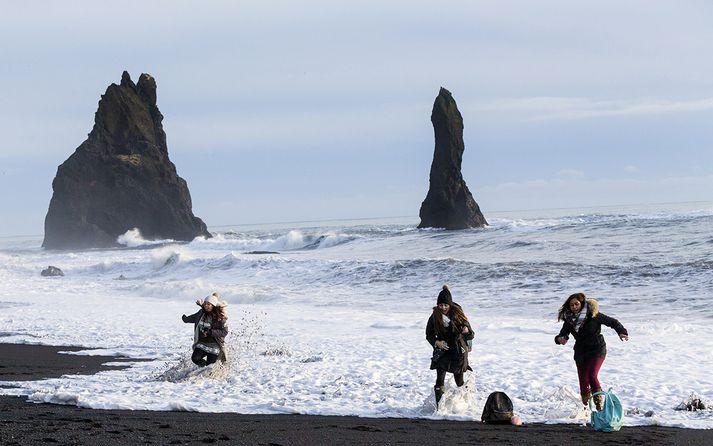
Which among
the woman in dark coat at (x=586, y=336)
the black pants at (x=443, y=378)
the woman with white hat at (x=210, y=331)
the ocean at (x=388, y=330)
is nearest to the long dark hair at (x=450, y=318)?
the black pants at (x=443, y=378)

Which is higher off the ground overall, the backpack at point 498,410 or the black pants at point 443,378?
the black pants at point 443,378

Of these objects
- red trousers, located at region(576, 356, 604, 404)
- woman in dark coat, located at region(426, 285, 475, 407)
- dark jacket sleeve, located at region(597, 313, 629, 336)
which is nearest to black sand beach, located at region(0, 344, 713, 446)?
red trousers, located at region(576, 356, 604, 404)

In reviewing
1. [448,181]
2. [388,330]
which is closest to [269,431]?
[388,330]

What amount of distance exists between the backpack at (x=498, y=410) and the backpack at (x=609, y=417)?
2.92ft

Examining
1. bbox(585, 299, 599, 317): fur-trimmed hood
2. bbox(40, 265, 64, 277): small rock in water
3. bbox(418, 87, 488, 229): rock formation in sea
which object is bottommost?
bbox(40, 265, 64, 277): small rock in water

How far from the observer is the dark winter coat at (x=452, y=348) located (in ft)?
32.2

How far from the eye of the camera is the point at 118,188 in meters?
111

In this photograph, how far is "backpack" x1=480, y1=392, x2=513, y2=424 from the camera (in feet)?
29.7

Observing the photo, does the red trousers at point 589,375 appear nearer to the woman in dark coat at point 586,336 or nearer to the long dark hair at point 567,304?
the woman in dark coat at point 586,336

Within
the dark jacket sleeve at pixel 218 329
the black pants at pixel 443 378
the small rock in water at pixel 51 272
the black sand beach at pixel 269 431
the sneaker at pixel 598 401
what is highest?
the dark jacket sleeve at pixel 218 329

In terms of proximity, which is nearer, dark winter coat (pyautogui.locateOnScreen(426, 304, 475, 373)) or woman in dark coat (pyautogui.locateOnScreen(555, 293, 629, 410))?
woman in dark coat (pyautogui.locateOnScreen(555, 293, 629, 410))

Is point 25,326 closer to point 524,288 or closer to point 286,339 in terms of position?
point 286,339

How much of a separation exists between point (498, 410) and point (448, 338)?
43.8 inches

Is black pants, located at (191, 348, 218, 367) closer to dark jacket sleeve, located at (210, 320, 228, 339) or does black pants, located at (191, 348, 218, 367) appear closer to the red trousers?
dark jacket sleeve, located at (210, 320, 228, 339)
